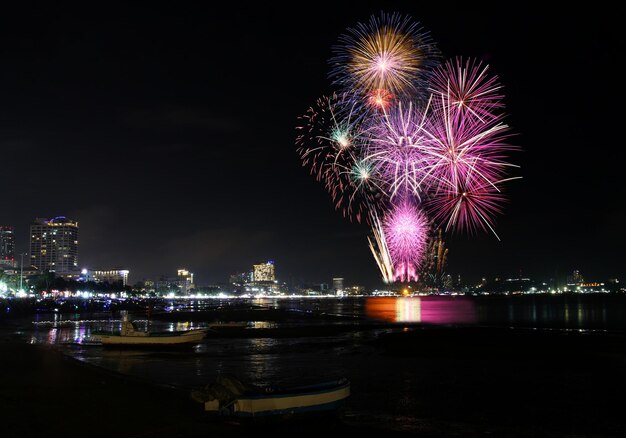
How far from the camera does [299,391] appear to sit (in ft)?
48.9

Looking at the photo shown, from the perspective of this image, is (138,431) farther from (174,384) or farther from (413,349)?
(413,349)

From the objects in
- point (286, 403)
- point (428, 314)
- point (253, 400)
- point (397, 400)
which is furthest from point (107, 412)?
point (428, 314)

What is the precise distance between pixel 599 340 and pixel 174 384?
33.5 meters

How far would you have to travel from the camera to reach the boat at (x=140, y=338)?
34625 mm

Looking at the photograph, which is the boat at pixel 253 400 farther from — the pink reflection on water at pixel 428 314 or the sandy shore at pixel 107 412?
the pink reflection on water at pixel 428 314

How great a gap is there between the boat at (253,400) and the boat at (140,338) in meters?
21.4

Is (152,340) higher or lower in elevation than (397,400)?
higher

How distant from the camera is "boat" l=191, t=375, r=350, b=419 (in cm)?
1419

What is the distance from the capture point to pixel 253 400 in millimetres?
14211

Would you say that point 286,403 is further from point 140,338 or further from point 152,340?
point 152,340

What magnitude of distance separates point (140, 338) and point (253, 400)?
2249 centimetres

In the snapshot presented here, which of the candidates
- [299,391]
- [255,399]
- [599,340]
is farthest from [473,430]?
[599,340]

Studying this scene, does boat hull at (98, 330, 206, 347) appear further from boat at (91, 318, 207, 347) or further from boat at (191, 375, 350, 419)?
boat at (191, 375, 350, 419)

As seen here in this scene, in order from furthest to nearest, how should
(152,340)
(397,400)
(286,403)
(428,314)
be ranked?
(428,314) < (152,340) < (397,400) < (286,403)
